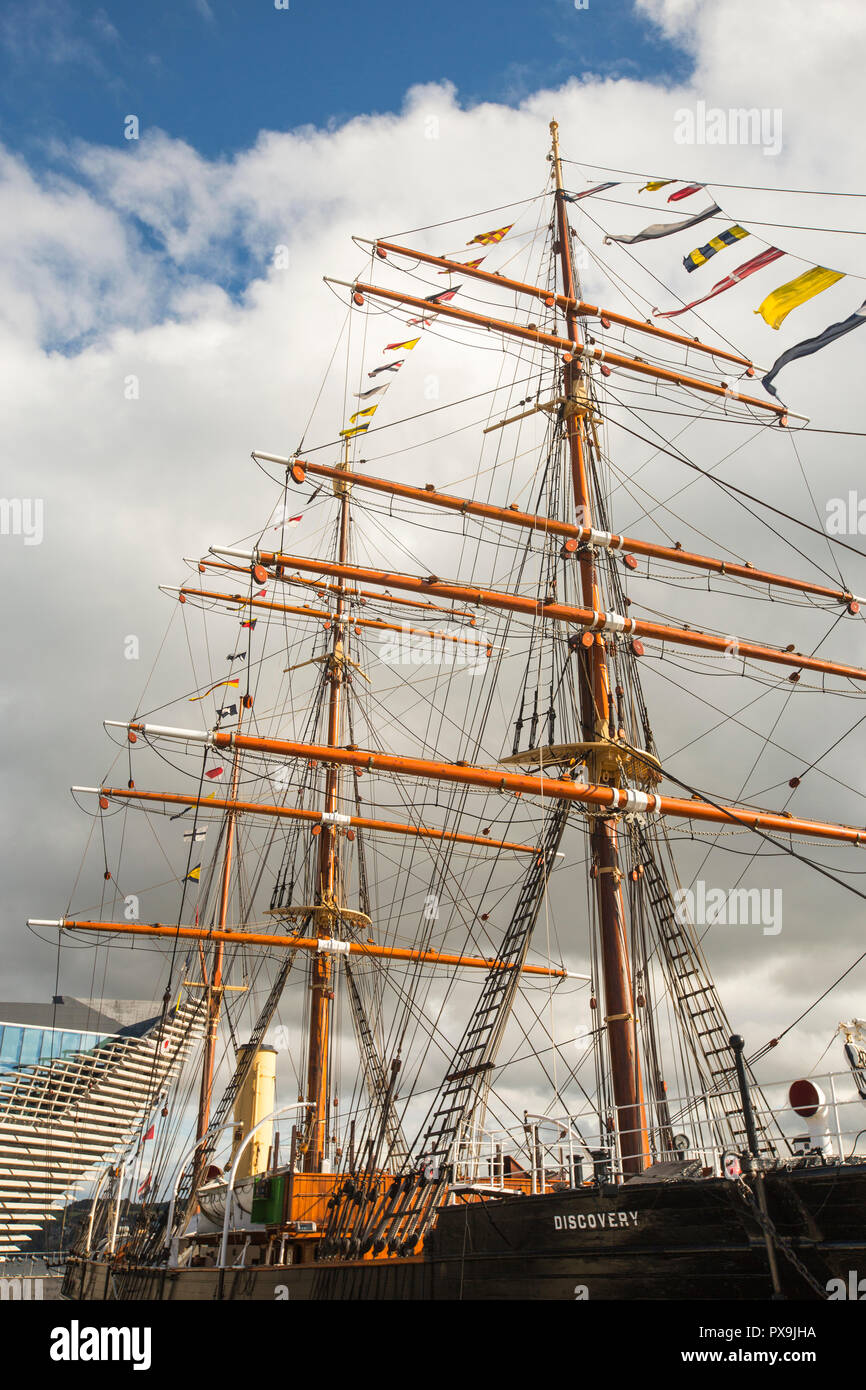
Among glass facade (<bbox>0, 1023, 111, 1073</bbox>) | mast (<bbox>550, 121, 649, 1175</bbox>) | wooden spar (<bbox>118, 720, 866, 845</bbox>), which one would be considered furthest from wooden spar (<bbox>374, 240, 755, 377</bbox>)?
glass facade (<bbox>0, 1023, 111, 1073</bbox>)

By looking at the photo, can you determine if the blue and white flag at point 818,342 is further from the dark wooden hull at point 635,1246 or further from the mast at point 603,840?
the dark wooden hull at point 635,1246

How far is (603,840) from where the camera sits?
1919 cm

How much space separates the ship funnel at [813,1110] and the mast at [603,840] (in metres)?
1.84

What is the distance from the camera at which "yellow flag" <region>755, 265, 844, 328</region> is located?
1533 cm

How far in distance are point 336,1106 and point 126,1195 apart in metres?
7.84

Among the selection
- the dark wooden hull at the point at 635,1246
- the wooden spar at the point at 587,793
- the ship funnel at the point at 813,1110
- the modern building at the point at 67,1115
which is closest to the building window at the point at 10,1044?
the modern building at the point at 67,1115

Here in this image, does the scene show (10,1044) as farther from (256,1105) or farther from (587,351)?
(587,351)

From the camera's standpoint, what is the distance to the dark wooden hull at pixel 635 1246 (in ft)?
32.8

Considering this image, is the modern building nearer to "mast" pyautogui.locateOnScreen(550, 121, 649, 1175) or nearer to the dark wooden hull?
Result: "mast" pyautogui.locateOnScreen(550, 121, 649, 1175)

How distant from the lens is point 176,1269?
19484 millimetres

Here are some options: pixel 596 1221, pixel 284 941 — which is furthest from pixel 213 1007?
pixel 596 1221
